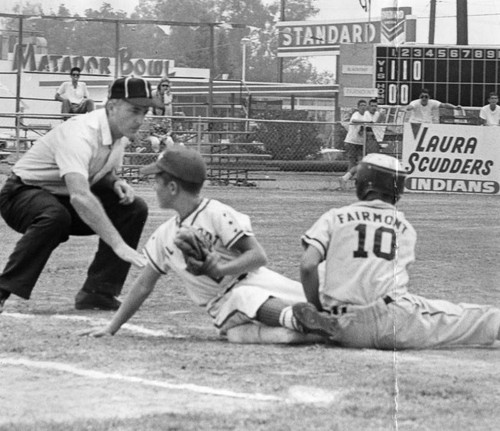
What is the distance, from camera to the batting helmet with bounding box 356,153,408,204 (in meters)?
5.38

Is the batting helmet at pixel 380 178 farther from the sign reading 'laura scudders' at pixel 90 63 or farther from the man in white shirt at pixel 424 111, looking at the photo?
the sign reading 'laura scudders' at pixel 90 63

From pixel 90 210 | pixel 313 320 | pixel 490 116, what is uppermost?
pixel 490 116

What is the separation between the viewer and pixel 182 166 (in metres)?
5.51

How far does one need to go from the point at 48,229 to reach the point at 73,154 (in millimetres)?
388

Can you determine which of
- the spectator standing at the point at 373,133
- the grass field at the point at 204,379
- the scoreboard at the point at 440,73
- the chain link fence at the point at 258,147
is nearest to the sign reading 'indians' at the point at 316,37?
the scoreboard at the point at 440,73

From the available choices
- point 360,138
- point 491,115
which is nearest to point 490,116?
point 491,115

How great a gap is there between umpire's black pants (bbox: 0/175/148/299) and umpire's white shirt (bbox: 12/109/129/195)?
7 cm

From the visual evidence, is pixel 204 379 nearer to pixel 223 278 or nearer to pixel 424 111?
pixel 223 278

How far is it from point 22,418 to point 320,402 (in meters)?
0.94

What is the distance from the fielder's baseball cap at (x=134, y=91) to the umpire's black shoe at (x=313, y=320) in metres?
1.67

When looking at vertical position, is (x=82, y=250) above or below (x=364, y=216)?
below

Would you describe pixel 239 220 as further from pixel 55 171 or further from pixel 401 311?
pixel 55 171

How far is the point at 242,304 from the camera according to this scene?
5426 millimetres

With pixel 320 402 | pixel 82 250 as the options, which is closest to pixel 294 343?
pixel 320 402
